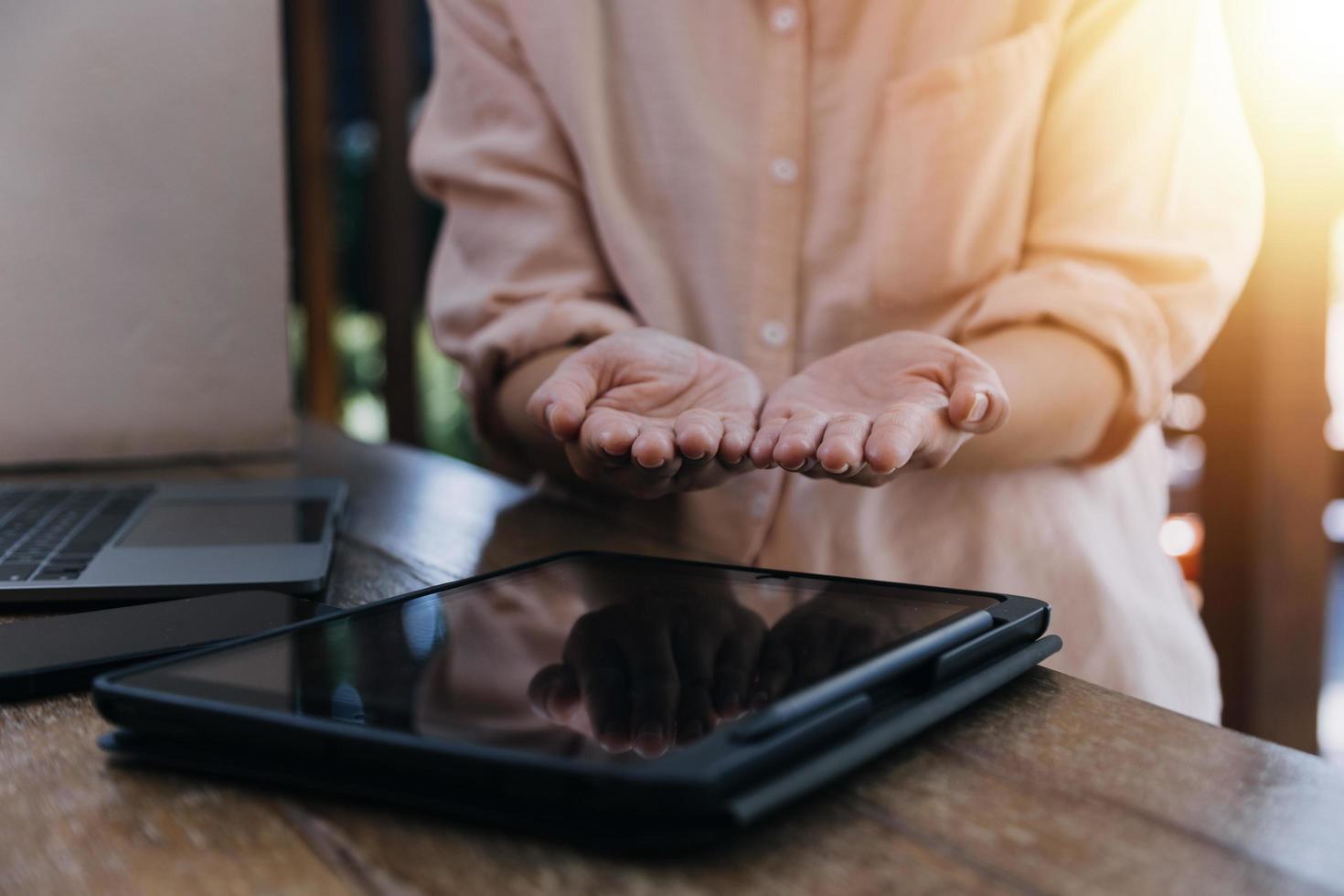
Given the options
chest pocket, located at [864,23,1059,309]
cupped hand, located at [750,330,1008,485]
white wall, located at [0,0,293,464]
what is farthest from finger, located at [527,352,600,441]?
white wall, located at [0,0,293,464]

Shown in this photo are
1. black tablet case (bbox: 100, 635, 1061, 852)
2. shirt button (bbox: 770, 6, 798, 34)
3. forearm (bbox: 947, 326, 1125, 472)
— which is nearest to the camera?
black tablet case (bbox: 100, 635, 1061, 852)

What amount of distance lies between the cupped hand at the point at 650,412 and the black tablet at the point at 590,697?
14cm

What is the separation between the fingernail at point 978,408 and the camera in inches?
23.8

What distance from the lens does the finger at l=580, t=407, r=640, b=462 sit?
612 millimetres

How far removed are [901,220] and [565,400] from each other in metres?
0.39

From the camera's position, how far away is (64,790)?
0.36 m

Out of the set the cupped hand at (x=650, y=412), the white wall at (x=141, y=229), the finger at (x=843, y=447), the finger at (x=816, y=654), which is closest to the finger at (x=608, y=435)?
the cupped hand at (x=650, y=412)

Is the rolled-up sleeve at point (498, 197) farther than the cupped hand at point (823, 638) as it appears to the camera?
Yes

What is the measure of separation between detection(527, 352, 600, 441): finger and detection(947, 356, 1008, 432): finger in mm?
222

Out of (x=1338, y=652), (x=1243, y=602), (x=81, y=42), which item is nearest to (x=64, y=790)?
(x=81, y=42)

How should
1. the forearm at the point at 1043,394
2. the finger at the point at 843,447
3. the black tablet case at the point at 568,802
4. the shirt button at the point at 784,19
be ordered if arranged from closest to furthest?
1. the black tablet case at the point at 568,802
2. the finger at the point at 843,447
3. the forearm at the point at 1043,394
4. the shirt button at the point at 784,19

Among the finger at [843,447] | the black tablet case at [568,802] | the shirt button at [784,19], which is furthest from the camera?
the shirt button at [784,19]

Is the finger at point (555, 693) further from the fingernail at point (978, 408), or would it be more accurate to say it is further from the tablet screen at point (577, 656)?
the fingernail at point (978, 408)

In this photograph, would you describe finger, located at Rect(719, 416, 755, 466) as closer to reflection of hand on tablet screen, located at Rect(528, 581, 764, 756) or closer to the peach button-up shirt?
reflection of hand on tablet screen, located at Rect(528, 581, 764, 756)
